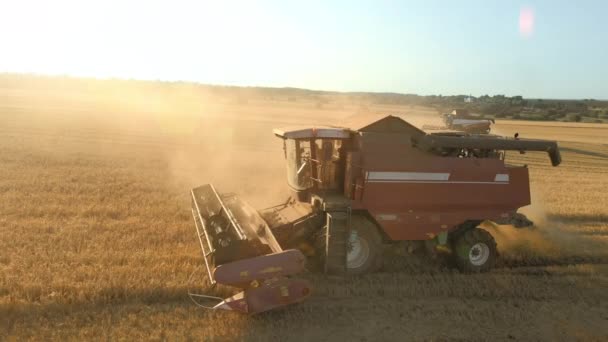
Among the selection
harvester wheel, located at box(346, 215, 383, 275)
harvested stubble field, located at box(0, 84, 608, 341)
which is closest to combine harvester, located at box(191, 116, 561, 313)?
harvester wheel, located at box(346, 215, 383, 275)

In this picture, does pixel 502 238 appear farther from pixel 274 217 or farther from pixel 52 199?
pixel 52 199

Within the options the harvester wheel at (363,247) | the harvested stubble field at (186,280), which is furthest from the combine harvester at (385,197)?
the harvested stubble field at (186,280)

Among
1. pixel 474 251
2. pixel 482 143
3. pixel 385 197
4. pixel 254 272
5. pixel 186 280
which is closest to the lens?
pixel 254 272

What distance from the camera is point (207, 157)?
19.2 m

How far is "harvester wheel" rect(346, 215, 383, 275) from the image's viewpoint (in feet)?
23.9

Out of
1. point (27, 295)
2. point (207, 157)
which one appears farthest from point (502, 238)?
point (207, 157)

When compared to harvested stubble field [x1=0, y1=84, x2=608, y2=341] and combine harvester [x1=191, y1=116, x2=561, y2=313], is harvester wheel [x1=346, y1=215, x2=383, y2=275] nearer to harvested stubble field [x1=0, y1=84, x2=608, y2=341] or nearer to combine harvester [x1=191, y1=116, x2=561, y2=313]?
combine harvester [x1=191, y1=116, x2=561, y2=313]

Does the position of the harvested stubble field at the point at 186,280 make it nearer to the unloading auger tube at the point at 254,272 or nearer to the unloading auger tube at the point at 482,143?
the unloading auger tube at the point at 254,272

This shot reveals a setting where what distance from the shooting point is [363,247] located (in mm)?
7328

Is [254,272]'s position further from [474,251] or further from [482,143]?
[482,143]

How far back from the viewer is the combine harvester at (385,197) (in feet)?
23.4

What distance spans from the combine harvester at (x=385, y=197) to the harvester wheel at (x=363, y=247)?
0.05 feet

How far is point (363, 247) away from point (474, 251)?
1.79m

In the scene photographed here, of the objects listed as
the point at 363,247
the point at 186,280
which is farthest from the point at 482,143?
the point at 186,280
